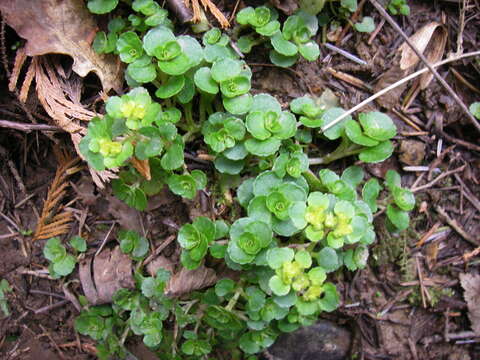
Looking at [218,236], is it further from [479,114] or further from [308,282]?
[479,114]

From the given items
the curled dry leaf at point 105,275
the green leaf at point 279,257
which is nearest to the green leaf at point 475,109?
the green leaf at point 279,257

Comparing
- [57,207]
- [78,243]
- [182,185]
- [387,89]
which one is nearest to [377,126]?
[387,89]

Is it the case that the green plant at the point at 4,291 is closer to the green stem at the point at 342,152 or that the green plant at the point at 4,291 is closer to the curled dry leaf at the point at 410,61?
the green stem at the point at 342,152

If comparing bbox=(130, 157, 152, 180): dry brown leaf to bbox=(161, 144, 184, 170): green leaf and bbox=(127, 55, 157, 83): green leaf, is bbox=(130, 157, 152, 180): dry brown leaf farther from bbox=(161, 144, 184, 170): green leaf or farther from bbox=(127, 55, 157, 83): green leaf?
bbox=(127, 55, 157, 83): green leaf

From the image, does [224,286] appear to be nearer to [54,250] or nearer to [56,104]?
[54,250]

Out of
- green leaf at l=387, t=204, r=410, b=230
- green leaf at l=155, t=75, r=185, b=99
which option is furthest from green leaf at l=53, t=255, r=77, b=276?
green leaf at l=387, t=204, r=410, b=230

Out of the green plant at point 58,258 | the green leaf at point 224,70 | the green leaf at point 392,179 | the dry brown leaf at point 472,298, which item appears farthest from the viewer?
the dry brown leaf at point 472,298

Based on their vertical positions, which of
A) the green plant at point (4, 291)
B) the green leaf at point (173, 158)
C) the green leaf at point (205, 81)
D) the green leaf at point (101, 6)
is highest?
the green leaf at point (101, 6)
